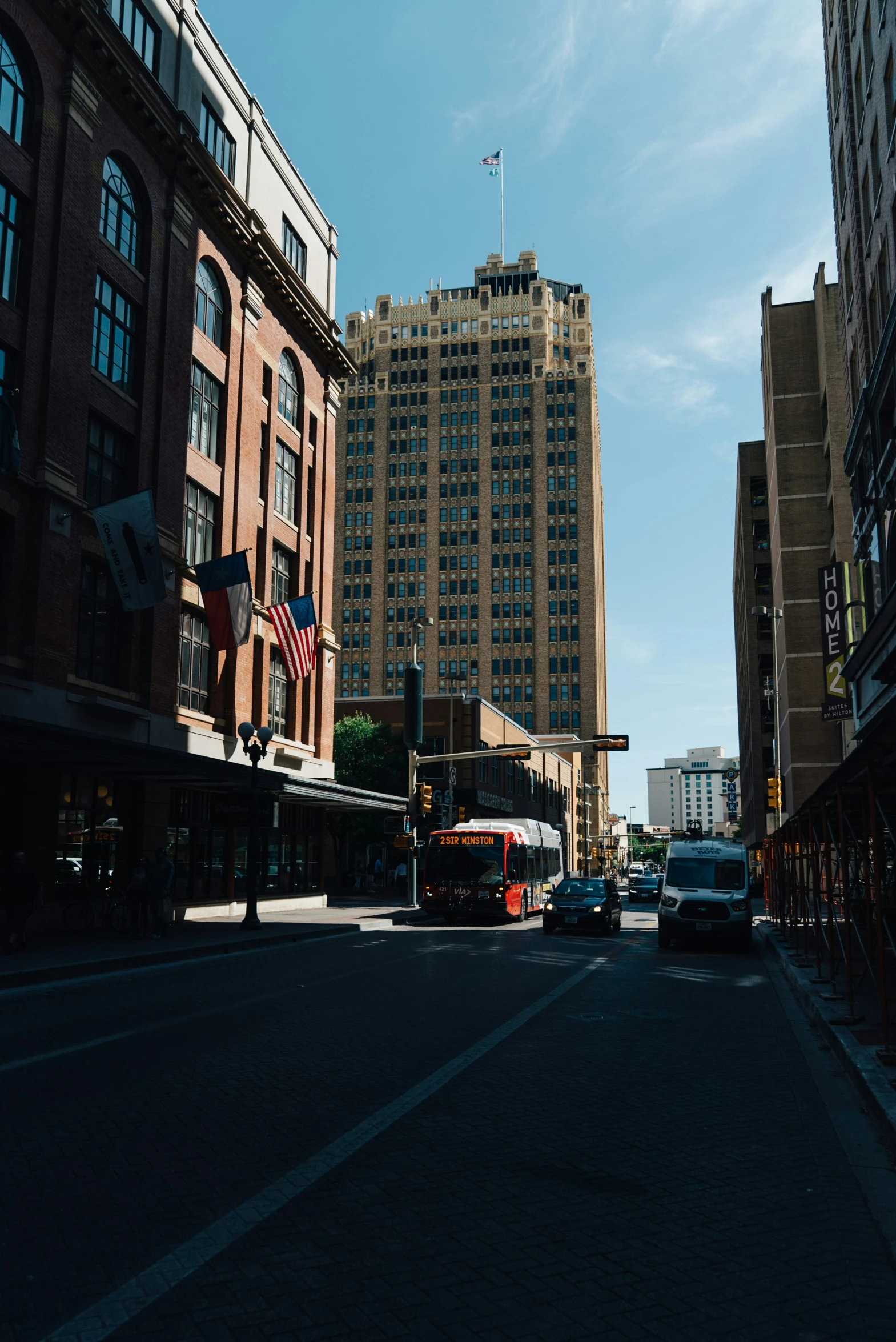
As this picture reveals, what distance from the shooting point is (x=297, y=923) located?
2825cm

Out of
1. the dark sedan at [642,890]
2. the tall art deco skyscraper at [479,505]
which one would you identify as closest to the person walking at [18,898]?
the dark sedan at [642,890]

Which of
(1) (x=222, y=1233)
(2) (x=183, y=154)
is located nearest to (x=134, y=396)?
(2) (x=183, y=154)

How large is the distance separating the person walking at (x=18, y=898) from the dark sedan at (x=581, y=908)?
45.7ft

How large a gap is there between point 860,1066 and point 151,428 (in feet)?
86.3

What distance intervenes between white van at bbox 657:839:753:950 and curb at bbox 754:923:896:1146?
761cm

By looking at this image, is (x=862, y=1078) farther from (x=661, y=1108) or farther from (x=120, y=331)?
(x=120, y=331)

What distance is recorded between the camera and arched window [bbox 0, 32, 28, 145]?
24531 mm

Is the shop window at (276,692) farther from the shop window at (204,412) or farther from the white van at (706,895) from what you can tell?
the white van at (706,895)

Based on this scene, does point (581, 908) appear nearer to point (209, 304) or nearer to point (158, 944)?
point (158, 944)

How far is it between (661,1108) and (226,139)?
36789 millimetres

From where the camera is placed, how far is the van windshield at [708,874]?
2391 centimetres

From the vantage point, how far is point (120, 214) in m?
29.5

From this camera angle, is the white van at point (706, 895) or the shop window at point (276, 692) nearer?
the white van at point (706, 895)

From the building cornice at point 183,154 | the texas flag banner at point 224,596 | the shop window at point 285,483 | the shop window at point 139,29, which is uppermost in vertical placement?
the shop window at point 139,29
